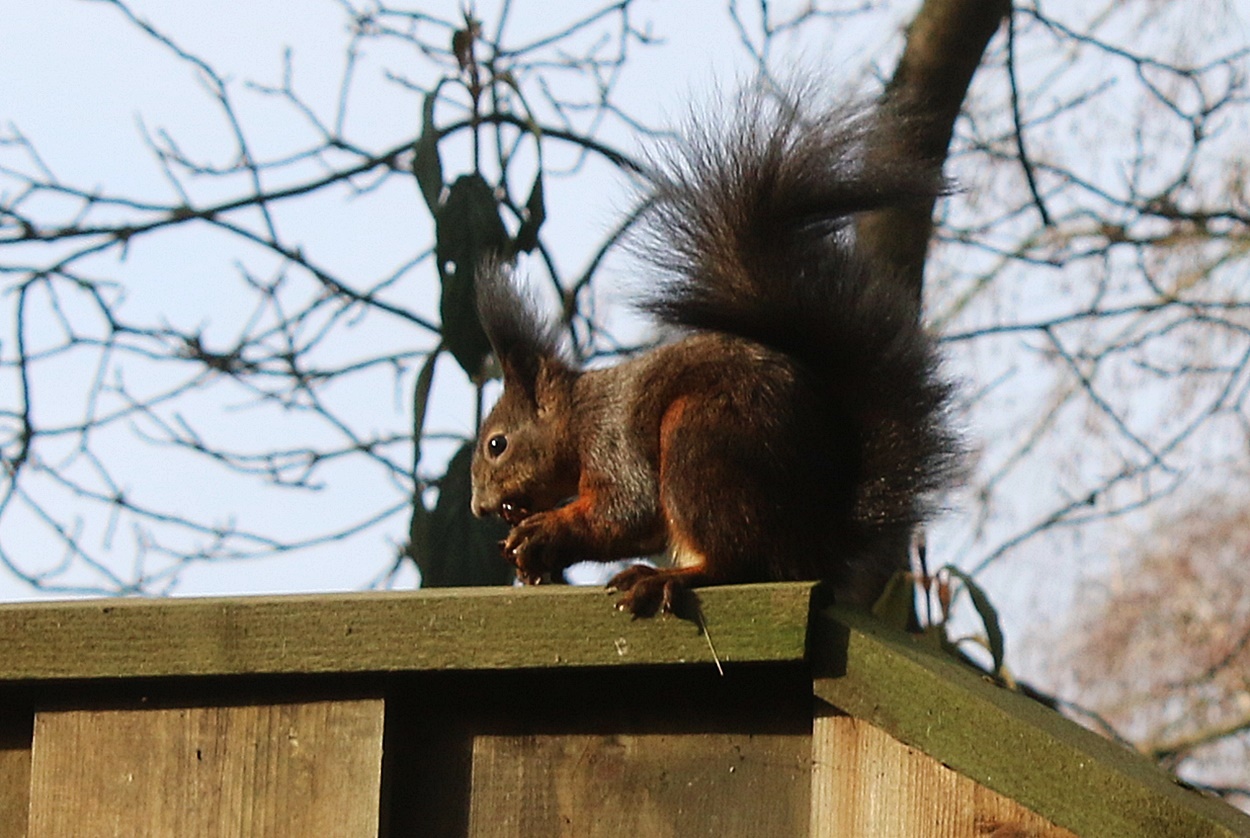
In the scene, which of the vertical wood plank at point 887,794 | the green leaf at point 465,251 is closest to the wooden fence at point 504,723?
the vertical wood plank at point 887,794

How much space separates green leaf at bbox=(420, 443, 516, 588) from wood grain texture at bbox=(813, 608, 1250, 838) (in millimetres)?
958

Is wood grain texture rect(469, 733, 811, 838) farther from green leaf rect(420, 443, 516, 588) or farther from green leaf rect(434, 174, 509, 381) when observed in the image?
green leaf rect(434, 174, 509, 381)

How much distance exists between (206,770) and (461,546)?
0.83 metres

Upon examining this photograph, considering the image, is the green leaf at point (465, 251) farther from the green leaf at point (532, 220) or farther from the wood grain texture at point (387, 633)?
the wood grain texture at point (387, 633)

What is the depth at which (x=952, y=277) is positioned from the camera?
4852 mm

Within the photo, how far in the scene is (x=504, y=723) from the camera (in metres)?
1.62

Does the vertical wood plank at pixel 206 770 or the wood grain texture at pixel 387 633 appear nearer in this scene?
the wood grain texture at pixel 387 633

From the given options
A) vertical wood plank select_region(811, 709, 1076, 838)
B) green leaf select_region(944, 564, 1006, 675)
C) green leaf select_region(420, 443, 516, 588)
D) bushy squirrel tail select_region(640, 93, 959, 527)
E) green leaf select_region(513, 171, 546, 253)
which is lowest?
vertical wood plank select_region(811, 709, 1076, 838)

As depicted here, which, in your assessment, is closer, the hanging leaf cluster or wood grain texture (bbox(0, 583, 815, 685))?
wood grain texture (bbox(0, 583, 815, 685))

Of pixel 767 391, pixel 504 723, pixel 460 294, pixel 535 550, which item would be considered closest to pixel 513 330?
pixel 460 294

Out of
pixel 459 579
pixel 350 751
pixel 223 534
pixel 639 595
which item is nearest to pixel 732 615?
pixel 639 595

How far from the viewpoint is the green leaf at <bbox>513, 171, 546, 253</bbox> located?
8.63ft

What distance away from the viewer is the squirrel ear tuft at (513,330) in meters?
2.40

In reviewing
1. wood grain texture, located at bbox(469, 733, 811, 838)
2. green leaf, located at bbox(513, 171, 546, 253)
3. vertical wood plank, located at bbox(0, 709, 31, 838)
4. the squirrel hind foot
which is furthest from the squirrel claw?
green leaf, located at bbox(513, 171, 546, 253)
